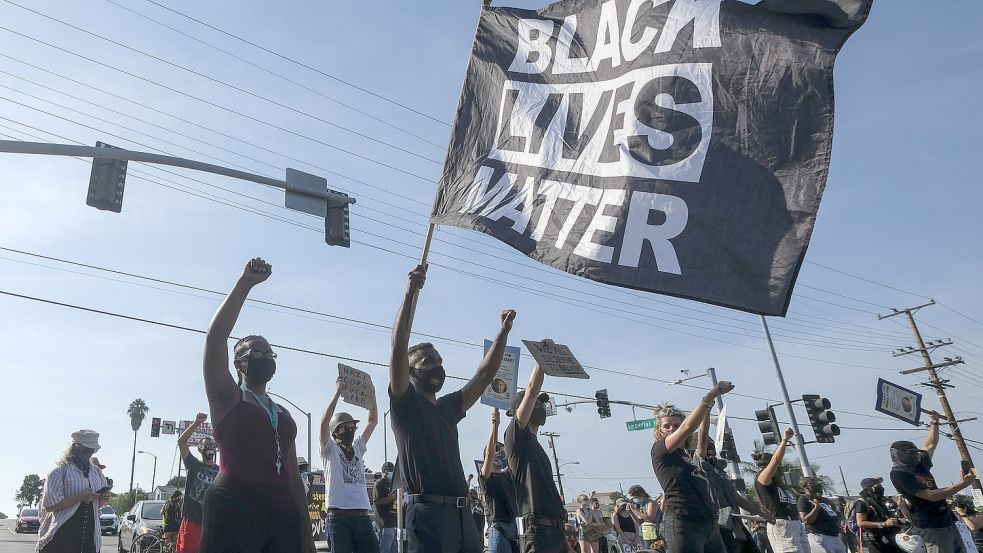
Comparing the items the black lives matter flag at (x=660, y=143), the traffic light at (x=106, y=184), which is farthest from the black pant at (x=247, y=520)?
the traffic light at (x=106, y=184)

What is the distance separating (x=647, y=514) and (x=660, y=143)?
10617mm

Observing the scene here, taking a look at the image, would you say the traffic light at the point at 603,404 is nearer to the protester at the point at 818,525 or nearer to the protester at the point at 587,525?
the protester at the point at 587,525

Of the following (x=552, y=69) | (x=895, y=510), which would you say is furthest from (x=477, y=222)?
(x=895, y=510)

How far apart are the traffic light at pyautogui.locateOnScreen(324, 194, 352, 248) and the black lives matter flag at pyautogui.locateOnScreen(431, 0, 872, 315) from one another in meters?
7.91

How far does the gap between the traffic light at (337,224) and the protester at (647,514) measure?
6.78 m

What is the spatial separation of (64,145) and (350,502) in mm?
7207

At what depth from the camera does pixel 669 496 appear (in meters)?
5.97

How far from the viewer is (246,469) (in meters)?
3.46

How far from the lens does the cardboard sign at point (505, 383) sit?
12055 millimetres

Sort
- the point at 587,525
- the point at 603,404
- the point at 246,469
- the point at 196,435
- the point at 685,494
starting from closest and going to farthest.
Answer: the point at 246,469 → the point at 685,494 → the point at 587,525 → the point at 196,435 → the point at 603,404

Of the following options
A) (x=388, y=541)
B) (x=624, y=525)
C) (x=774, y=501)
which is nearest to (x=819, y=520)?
(x=774, y=501)

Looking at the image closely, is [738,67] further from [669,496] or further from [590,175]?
[669,496]

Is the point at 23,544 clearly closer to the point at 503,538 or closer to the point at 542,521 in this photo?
the point at 503,538

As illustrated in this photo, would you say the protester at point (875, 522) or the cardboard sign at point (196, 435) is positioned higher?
the cardboard sign at point (196, 435)
